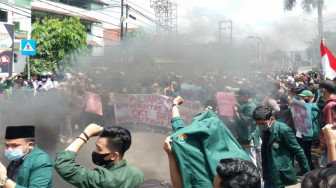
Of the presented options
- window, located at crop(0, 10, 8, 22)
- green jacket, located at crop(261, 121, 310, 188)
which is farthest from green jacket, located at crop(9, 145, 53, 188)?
window, located at crop(0, 10, 8, 22)

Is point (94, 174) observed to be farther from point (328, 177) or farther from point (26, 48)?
point (26, 48)

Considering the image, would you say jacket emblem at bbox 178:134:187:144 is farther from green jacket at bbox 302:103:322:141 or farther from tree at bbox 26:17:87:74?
tree at bbox 26:17:87:74

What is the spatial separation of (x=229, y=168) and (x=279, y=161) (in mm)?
2120

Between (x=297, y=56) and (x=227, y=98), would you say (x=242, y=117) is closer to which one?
(x=227, y=98)

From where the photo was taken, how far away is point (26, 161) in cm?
243

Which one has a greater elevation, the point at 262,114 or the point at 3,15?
the point at 3,15

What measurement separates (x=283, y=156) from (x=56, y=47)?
70.7ft

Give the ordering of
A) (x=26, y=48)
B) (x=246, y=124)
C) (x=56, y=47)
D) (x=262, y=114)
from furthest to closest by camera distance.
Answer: (x=56, y=47) < (x=26, y=48) < (x=246, y=124) < (x=262, y=114)

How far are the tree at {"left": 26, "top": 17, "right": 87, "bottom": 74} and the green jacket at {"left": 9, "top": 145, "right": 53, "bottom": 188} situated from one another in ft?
67.6

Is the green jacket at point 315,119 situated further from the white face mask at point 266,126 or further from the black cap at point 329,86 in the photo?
the white face mask at point 266,126

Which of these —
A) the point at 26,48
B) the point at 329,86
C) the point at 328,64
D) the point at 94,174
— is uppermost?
the point at 26,48

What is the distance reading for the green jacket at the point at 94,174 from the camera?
80.0 inches

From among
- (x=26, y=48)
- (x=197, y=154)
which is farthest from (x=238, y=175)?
(x=26, y=48)

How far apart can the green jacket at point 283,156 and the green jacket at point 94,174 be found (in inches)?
72.3
